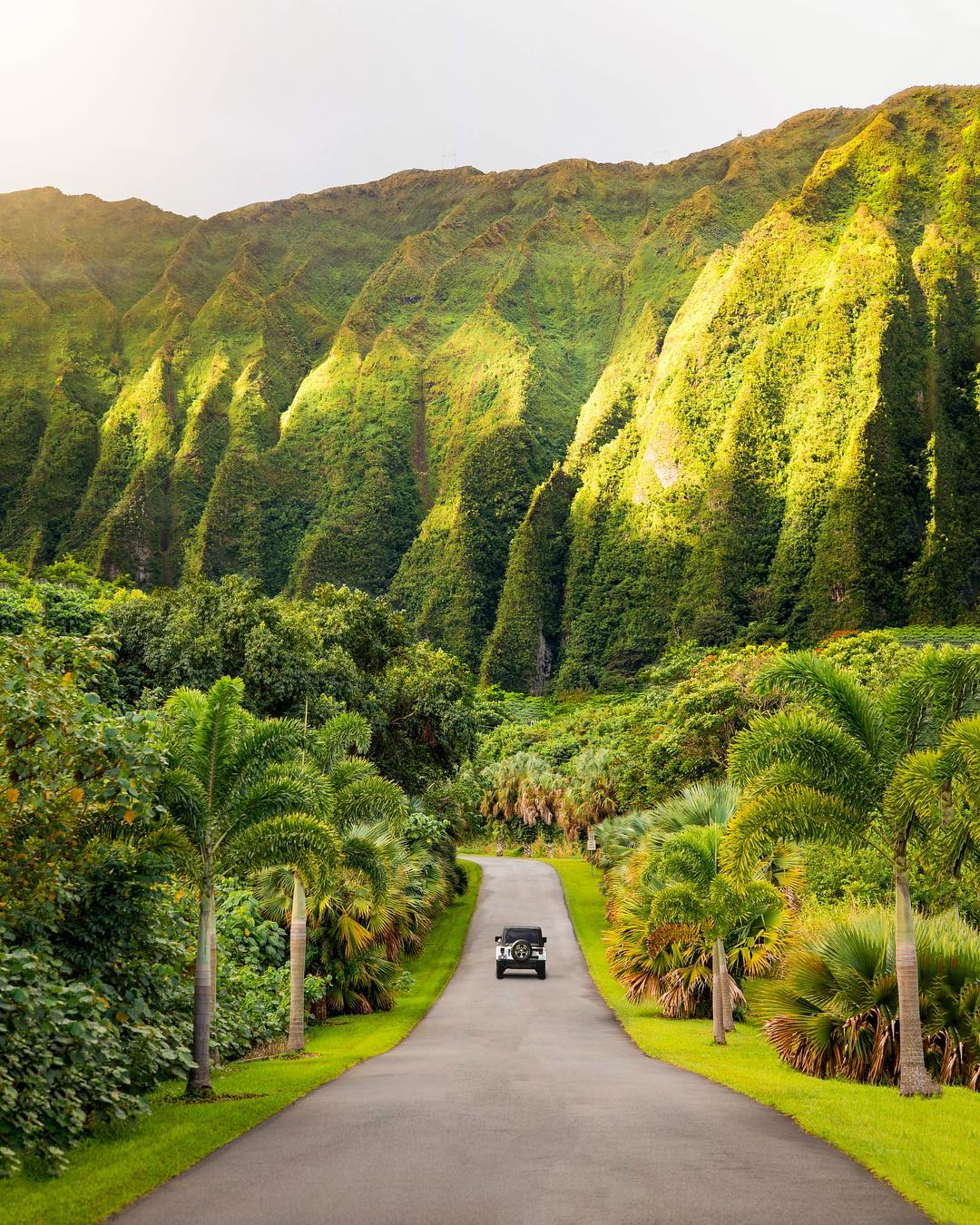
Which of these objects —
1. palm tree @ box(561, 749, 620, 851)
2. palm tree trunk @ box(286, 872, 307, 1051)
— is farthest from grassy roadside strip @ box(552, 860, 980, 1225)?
palm tree @ box(561, 749, 620, 851)

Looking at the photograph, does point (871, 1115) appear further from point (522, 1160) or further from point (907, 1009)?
point (522, 1160)

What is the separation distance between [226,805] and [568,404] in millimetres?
135278

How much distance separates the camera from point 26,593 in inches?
1704

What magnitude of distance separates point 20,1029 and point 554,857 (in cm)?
5998

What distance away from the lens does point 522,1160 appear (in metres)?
10.5

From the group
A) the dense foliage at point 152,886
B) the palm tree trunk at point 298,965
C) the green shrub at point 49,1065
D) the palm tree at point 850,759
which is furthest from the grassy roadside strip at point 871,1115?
the green shrub at point 49,1065

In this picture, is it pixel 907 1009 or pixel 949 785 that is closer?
pixel 949 785

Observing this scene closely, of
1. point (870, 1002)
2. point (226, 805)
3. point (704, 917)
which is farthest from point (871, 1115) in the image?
point (704, 917)

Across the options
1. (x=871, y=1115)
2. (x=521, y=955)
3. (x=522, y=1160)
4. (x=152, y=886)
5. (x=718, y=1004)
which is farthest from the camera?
(x=521, y=955)

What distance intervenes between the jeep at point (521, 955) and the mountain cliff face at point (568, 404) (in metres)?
71.8

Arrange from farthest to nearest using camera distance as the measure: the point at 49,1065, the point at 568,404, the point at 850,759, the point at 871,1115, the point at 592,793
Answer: the point at 568,404 < the point at 592,793 < the point at 850,759 < the point at 871,1115 < the point at 49,1065

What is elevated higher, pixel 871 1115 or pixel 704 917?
pixel 704 917

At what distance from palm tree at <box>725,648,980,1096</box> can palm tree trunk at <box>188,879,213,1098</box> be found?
713 centimetres

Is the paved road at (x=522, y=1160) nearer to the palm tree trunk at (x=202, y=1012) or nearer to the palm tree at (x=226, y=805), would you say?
the palm tree trunk at (x=202, y=1012)
